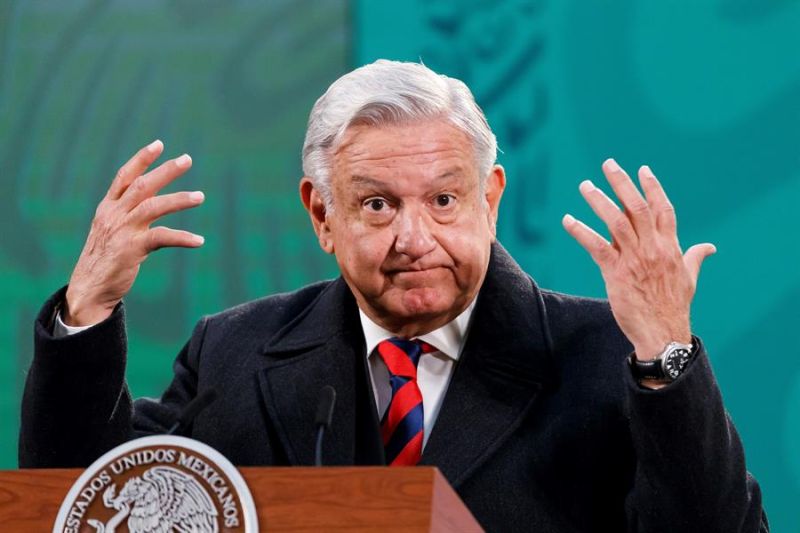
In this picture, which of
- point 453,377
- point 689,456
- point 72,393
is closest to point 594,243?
point 689,456

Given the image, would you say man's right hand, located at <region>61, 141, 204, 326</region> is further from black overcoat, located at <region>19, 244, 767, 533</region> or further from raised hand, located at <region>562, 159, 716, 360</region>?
raised hand, located at <region>562, 159, 716, 360</region>

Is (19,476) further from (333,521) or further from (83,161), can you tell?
(83,161)

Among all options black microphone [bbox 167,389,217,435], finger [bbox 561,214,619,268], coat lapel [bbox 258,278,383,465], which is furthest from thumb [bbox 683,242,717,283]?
black microphone [bbox 167,389,217,435]

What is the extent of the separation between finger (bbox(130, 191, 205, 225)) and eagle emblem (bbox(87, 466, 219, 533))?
0.57m

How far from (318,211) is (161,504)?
1.03m

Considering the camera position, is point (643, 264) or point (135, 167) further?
point (135, 167)

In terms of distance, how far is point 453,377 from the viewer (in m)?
2.53

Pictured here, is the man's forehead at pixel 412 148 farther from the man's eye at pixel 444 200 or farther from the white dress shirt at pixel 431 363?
the white dress shirt at pixel 431 363

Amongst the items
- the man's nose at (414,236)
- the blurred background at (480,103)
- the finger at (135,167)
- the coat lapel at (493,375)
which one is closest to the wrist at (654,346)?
the coat lapel at (493,375)

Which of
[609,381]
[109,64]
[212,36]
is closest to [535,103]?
[212,36]

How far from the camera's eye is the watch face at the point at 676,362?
2137mm

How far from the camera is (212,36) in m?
4.05

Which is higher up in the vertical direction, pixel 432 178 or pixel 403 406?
pixel 432 178

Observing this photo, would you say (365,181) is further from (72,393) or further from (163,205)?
(72,393)
